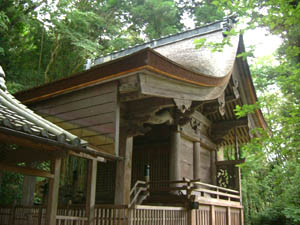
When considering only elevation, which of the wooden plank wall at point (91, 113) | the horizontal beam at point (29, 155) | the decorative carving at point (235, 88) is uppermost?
the decorative carving at point (235, 88)

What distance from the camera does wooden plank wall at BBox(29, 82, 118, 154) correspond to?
268 inches

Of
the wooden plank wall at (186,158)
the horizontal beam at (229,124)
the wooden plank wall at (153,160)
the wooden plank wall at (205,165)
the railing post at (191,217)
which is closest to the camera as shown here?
the railing post at (191,217)

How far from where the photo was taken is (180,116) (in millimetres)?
9312

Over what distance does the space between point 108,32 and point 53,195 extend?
49.1ft

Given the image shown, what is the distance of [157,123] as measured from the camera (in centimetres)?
834

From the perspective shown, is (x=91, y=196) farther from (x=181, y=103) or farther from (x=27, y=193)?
(x=181, y=103)

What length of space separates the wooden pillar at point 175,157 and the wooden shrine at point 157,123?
0.03 meters

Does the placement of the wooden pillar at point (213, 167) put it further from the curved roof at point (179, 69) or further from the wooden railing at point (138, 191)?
the wooden railing at point (138, 191)

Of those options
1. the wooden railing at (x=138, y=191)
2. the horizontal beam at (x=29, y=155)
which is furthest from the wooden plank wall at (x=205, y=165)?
the horizontal beam at (x=29, y=155)

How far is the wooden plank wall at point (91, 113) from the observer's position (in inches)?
268

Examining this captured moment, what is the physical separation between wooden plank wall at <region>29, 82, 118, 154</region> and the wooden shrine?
0.07ft

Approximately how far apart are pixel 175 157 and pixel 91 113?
10.4 feet

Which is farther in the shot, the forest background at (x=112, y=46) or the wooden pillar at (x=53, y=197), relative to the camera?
the forest background at (x=112, y=46)

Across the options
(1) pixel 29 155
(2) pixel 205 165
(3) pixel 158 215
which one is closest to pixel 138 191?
(3) pixel 158 215
